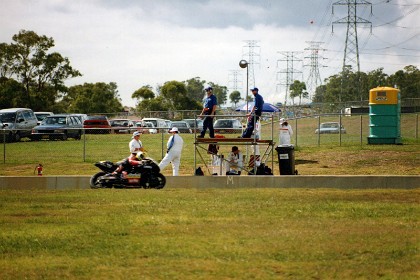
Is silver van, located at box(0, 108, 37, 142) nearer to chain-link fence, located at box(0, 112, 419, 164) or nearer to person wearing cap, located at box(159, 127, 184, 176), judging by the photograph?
chain-link fence, located at box(0, 112, 419, 164)

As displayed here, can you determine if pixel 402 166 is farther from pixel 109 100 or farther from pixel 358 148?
pixel 109 100

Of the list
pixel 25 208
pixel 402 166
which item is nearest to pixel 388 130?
pixel 402 166

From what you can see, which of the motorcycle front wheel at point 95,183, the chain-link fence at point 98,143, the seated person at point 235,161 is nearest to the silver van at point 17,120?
the chain-link fence at point 98,143

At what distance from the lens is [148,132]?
135ft

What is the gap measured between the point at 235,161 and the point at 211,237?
1165 centimetres

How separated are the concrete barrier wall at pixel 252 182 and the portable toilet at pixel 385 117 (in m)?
15.6

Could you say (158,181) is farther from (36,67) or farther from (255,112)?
(36,67)

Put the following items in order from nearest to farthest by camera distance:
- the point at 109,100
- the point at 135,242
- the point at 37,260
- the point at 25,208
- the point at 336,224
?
the point at 37,260, the point at 135,242, the point at 336,224, the point at 25,208, the point at 109,100

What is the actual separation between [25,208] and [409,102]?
54588 mm

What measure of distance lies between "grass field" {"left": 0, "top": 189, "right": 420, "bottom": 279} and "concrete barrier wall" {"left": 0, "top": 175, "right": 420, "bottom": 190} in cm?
267

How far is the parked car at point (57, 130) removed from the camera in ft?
132

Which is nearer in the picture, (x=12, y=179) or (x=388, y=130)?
(x=12, y=179)

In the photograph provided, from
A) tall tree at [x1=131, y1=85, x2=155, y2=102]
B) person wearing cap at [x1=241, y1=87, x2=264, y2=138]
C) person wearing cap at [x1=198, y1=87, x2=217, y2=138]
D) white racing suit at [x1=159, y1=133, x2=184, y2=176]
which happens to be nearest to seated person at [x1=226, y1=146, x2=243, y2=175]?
person wearing cap at [x1=241, y1=87, x2=264, y2=138]

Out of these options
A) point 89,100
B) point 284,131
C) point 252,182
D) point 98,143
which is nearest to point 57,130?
point 98,143
